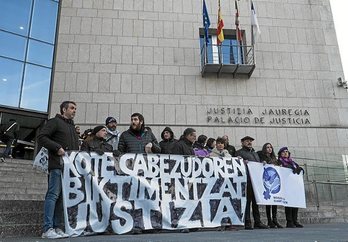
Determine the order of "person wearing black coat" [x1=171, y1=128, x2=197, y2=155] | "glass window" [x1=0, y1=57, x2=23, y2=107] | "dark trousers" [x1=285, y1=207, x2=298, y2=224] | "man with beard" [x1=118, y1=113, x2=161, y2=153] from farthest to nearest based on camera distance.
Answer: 1. "glass window" [x1=0, y1=57, x2=23, y2=107]
2. "dark trousers" [x1=285, y1=207, x2=298, y2=224]
3. "person wearing black coat" [x1=171, y1=128, x2=197, y2=155]
4. "man with beard" [x1=118, y1=113, x2=161, y2=153]

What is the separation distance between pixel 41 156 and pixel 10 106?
8025mm

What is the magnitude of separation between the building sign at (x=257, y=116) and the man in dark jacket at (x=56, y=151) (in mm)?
8027

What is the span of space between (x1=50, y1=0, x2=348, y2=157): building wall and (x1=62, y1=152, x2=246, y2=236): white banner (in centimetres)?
649

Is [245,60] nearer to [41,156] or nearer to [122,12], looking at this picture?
[122,12]

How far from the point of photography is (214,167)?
5598mm

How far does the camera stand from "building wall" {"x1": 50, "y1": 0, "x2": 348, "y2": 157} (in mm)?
12039

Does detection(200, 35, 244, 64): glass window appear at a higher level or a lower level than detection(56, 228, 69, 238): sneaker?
higher

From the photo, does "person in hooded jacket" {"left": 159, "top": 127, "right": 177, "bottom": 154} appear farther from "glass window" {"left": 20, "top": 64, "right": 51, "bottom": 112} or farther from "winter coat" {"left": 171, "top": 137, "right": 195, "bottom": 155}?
"glass window" {"left": 20, "top": 64, "right": 51, "bottom": 112}

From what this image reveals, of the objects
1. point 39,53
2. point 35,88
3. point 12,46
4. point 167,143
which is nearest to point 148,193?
point 167,143

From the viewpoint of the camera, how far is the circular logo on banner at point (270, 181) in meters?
6.03

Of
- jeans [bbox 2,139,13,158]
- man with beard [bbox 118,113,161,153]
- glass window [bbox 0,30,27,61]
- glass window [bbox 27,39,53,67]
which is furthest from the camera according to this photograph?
glass window [bbox 27,39,53,67]

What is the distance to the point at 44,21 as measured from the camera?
12.9 m

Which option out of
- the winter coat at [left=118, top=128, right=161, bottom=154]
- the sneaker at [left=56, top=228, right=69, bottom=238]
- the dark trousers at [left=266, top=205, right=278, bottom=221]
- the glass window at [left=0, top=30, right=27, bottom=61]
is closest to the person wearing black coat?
the winter coat at [left=118, top=128, right=161, bottom=154]

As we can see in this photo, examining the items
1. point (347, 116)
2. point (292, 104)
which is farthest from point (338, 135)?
point (292, 104)
